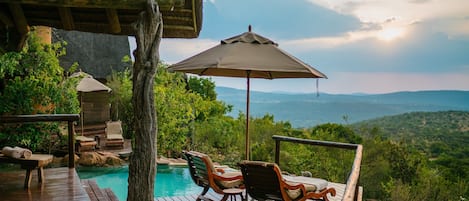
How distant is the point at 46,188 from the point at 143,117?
2.80 meters

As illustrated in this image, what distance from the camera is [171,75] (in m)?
13.4

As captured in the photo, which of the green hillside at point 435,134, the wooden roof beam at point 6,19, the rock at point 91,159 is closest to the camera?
the wooden roof beam at point 6,19

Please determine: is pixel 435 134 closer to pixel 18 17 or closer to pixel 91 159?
pixel 91 159

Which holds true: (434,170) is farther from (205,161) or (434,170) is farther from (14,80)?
(14,80)

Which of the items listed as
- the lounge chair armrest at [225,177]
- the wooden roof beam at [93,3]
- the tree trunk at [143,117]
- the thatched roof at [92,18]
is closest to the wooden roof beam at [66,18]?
the thatched roof at [92,18]

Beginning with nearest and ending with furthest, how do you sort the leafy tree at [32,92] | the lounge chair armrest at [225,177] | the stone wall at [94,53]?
the lounge chair armrest at [225,177] → the leafy tree at [32,92] → the stone wall at [94,53]

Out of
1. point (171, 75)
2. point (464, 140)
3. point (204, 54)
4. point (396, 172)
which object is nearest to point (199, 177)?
point (204, 54)

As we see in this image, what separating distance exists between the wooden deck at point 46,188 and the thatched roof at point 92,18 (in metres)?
2.04

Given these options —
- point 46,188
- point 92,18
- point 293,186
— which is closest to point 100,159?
point 46,188

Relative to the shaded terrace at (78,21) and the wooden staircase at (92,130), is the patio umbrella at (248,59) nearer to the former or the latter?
the shaded terrace at (78,21)

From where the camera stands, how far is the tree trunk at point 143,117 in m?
3.33

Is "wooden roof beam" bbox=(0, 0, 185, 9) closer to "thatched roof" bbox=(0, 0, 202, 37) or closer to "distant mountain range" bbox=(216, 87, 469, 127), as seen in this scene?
"thatched roof" bbox=(0, 0, 202, 37)

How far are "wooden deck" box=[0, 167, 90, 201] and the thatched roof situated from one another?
204 cm

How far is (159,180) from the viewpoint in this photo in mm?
10188
